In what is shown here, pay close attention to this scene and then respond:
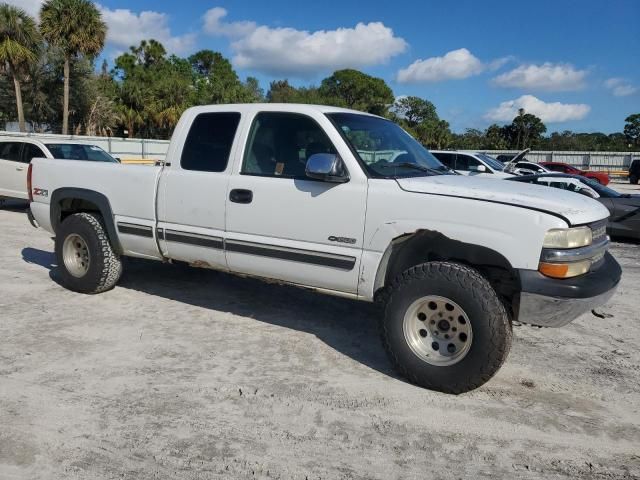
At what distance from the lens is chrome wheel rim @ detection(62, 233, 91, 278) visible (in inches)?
233

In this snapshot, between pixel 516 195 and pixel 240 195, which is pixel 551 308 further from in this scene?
pixel 240 195

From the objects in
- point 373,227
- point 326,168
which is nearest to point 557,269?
point 373,227

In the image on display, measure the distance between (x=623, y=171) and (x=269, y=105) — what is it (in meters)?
42.0

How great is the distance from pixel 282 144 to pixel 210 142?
2.43 feet

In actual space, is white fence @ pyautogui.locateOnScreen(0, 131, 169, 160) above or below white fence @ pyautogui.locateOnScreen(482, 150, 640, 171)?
below

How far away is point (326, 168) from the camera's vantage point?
13.1ft

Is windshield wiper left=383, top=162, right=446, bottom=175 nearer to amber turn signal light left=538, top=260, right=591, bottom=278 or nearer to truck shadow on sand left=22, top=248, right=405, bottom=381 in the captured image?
truck shadow on sand left=22, top=248, right=405, bottom=381

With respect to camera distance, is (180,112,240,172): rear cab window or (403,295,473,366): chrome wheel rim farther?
(180,112,240,172): rear cab window

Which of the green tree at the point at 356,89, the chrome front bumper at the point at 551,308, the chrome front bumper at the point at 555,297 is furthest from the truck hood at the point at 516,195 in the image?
the green tree at the point at 356,89

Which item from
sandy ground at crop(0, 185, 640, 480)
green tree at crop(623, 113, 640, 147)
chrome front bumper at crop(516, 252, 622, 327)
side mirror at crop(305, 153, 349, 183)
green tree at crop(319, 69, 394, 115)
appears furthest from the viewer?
green tree at crop(319, 69, 394, 115)

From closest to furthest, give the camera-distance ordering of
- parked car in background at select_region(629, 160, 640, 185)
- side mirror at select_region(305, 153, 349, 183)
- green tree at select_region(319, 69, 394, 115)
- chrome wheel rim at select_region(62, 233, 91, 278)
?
side mirror at select_region(305, 153, 349, 183) < chrome wheel rim at select_region(62, 233, 91, 278) < parked car in background at select_region(629, 160, 640, 185) < green tree at select_region(319, 69, 394, 115)

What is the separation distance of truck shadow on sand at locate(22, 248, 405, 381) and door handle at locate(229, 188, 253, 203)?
1.29 m

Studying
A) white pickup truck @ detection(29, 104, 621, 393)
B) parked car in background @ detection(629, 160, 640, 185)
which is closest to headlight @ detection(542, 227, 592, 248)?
white pickup truck @ detection(29, 104, 621, 393)

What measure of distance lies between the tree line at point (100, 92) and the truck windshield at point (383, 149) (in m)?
30.1
